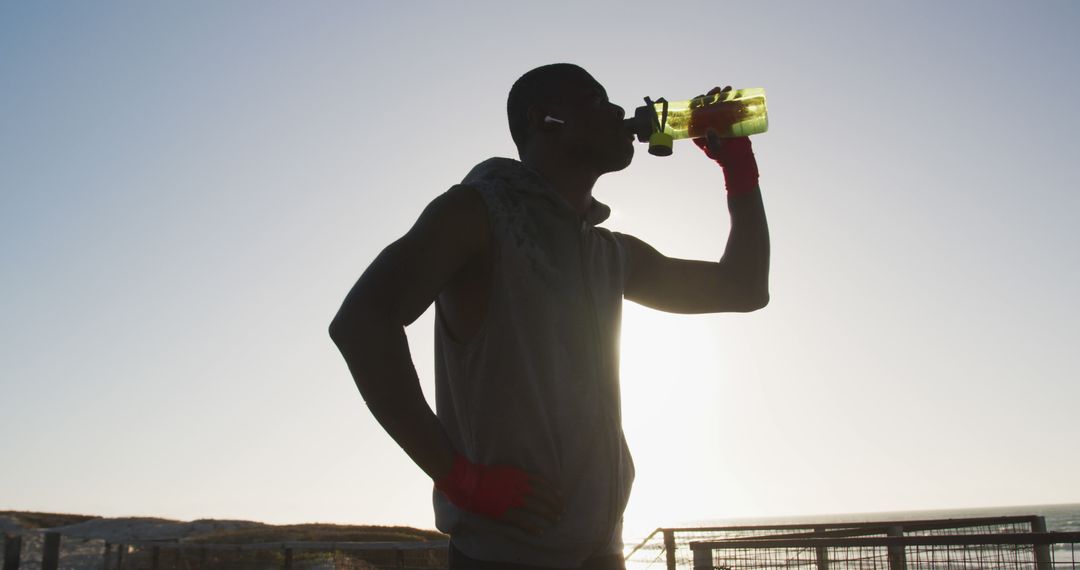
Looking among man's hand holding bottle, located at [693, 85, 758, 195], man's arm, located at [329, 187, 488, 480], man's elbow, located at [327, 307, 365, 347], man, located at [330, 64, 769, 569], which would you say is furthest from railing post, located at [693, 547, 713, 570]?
man's elbow, located at [327, 307, 365, 347]

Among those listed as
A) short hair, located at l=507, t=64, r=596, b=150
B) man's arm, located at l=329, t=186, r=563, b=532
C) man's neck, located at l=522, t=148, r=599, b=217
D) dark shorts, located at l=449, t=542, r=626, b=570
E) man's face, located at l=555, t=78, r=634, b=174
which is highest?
short hair, located at l=507, t=64, r=596, b=150

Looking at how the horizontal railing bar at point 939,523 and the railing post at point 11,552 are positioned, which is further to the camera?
the railing post at point 11,552

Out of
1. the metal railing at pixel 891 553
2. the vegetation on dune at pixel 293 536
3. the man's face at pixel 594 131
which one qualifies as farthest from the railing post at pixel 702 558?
the vegetation on dune at pixel 293 536

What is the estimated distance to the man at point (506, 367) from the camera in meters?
1.72

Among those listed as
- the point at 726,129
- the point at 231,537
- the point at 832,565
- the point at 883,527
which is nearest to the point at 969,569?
the point at 832,565

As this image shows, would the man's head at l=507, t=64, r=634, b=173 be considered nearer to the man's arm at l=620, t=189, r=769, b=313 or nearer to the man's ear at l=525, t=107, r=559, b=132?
the man's ear at l=525, t=107, r=559, b=132

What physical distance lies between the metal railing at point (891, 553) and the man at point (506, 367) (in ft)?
11.9

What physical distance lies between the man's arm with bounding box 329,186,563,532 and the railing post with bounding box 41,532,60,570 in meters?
11.8

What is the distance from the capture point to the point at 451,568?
1.94m

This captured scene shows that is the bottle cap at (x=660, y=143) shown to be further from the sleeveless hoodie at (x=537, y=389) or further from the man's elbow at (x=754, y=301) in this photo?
the sleeveless hoodie at (x=537, y=389)

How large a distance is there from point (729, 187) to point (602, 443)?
1224 millimetres

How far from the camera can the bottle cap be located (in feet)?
8.55

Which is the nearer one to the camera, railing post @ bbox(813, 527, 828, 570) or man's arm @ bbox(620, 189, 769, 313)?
man's arm @ bbox(620, 189, 769, 313)

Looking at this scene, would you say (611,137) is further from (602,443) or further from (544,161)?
(602,443)
